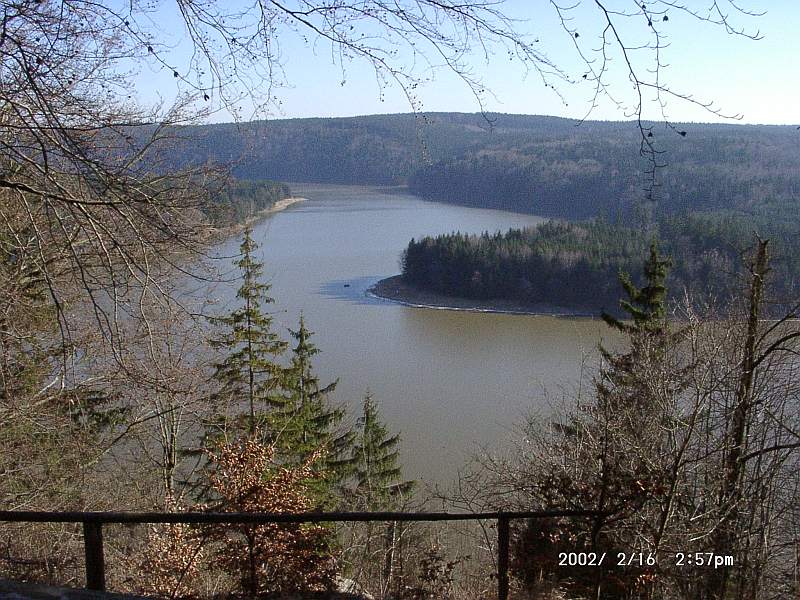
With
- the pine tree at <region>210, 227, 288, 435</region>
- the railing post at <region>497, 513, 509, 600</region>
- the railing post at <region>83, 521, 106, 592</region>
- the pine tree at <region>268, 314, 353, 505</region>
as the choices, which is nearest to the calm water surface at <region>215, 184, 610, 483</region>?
the pine tree at <region>210, 227, 288, 435</region>

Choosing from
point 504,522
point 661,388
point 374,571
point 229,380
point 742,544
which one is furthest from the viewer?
point 229,380

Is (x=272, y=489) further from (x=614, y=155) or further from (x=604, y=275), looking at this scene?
(x=614, y=155)

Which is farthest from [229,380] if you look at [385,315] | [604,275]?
[604,275]

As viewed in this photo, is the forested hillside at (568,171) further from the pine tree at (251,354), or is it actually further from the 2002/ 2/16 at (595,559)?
the 2002/ 2/16 at (595,559)

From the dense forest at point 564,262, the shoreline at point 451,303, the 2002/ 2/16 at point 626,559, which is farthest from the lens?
the dense forest at point 564,262

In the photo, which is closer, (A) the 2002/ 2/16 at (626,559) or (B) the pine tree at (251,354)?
(A) the 2002/ 2/16 at (626,559)

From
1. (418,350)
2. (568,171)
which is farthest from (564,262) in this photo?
(568,171)

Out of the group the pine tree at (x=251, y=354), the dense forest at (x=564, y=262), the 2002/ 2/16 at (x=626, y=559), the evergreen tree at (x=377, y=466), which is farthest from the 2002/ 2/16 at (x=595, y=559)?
the dense forest at (x=564, y=262)
